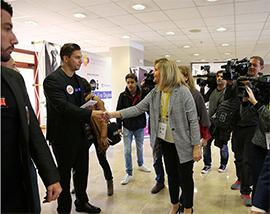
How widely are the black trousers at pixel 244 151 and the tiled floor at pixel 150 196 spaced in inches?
13.2

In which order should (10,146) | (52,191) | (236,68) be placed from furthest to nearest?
(236,68) < (52,191) < (10,146)

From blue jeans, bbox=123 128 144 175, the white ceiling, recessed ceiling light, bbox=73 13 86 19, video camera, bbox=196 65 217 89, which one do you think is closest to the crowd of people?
blue jeans, bbox=123 128 144 175

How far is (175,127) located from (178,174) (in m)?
0.48

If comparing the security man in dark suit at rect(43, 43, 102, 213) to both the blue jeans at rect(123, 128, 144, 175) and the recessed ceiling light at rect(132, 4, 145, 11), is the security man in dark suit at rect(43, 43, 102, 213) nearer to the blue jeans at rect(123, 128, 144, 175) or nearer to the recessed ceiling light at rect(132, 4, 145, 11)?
the blue jeans at rect(123, 128, 144, 175)

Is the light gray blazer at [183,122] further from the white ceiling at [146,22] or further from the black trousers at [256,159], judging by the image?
the white ceiling at [146,22]

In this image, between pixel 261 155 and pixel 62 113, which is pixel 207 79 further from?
pixel 62 113

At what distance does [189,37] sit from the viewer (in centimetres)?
766

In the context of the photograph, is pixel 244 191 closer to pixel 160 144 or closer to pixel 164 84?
pixel 160 144

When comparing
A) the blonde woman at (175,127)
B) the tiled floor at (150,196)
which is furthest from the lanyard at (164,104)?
the tiled floor at (150,196)

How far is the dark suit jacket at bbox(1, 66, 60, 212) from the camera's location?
3.93 feet

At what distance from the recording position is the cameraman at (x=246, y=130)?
250 centimetres

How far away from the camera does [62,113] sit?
2.29m

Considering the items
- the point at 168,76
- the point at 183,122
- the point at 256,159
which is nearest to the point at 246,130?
the point at 256,159

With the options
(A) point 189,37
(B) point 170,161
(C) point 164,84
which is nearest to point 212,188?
(B) point 170,161
